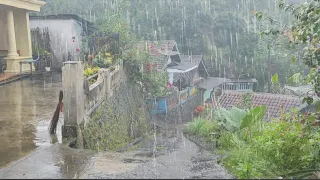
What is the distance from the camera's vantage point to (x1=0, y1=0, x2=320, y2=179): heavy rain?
5176 mm

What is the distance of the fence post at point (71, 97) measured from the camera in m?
6.45

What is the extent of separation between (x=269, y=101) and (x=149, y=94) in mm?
7545

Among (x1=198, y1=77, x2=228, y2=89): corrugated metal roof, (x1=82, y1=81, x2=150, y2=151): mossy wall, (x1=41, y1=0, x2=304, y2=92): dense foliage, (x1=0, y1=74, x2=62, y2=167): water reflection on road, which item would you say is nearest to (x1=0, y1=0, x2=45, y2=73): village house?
(x1=0, y1=74, x2=62, y2=167): water reflection on road

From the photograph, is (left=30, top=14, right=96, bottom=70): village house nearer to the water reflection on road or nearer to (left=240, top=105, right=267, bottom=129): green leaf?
the water reflection on road

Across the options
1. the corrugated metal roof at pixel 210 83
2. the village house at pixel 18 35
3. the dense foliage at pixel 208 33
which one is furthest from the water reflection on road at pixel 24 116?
the dense foliage at pixel 208 33

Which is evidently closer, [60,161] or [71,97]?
[60,161]

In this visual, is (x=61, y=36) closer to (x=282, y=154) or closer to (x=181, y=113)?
(x=181, y=113)

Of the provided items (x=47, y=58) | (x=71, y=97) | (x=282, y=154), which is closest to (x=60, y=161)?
(x=71, y=97)

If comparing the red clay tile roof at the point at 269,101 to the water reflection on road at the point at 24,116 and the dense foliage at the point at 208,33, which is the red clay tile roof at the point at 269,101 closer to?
the water reflection on road at the point at 24,116

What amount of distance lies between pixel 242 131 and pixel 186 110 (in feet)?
60.9

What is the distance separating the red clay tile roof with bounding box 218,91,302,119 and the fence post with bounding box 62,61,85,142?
1299cm

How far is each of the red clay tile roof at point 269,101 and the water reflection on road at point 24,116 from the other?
10632 mm

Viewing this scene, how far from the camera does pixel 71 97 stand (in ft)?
21.5

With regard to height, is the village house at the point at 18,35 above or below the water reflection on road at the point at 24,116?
above
